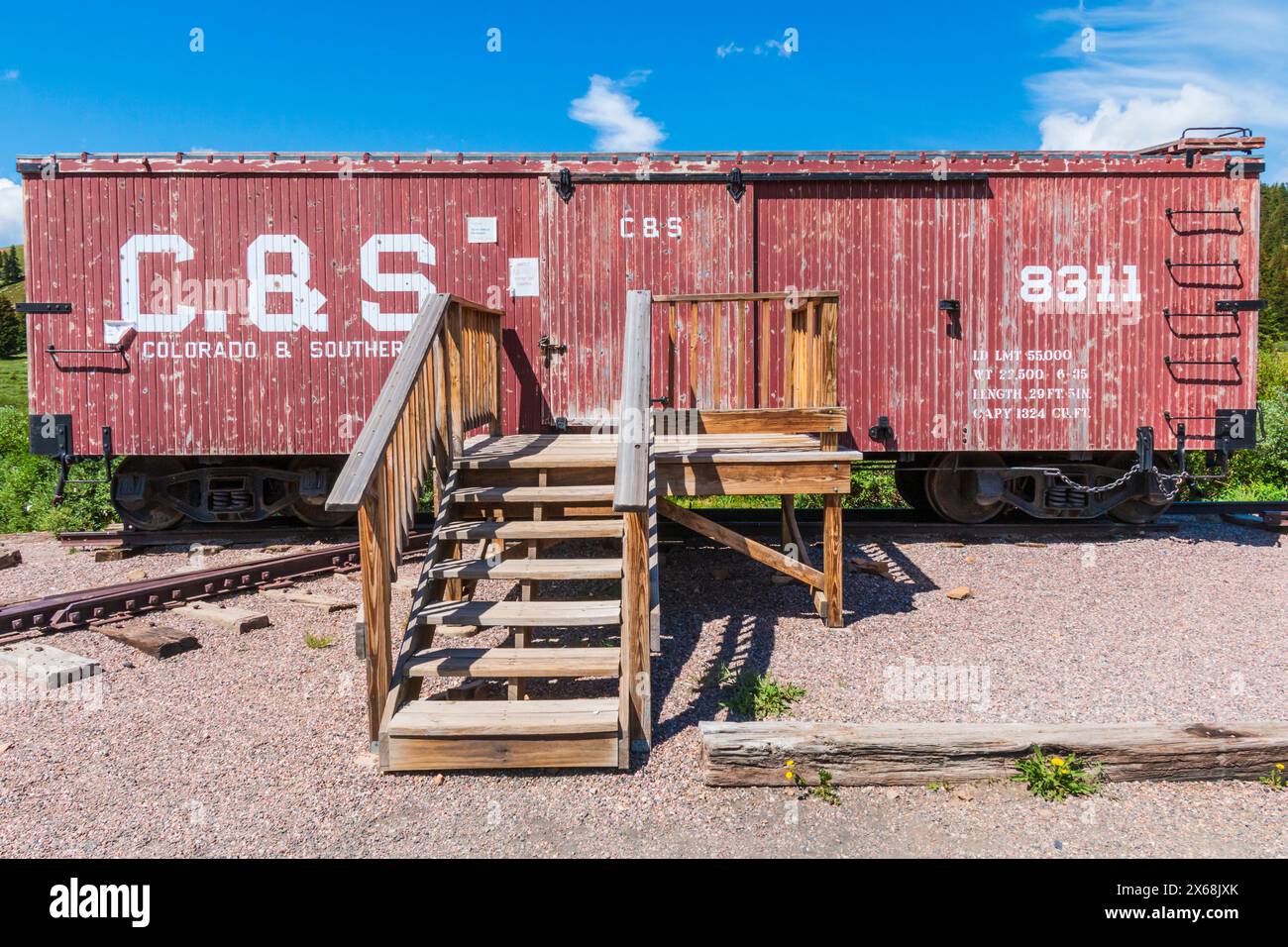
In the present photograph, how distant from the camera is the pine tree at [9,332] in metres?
51.1

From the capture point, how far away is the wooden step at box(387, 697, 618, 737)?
3.74m

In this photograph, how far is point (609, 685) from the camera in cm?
482

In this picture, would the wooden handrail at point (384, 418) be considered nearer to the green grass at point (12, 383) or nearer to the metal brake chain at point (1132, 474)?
the metal brake chain at point (1132, 474)

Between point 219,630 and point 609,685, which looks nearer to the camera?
point 609,685

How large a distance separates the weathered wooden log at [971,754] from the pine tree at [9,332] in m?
61.0

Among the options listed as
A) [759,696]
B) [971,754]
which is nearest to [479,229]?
[759,696]

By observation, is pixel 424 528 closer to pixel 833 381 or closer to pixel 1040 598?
pixel 833 381

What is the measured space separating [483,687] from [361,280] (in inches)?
187

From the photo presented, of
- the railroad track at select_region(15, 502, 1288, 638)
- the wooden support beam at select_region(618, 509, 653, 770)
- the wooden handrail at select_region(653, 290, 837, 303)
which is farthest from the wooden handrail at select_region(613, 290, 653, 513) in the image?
the railroad track at select_region(15, 502, 1288, 638)

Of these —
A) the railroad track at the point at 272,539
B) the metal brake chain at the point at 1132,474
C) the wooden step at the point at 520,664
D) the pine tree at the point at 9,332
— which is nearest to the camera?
the wooden step at the point at 520,664

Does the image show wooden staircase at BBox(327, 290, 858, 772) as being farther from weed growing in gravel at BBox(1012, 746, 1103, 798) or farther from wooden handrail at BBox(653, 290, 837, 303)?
weed growing in gravel at BBox(1012, 746, 1103, 798)

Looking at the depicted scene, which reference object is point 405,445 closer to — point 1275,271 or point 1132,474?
point 1132,474

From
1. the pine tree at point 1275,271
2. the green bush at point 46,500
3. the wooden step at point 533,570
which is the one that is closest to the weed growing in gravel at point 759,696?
the wooden step at point 533,570

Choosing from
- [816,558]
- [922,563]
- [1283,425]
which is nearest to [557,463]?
[816,558]
